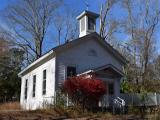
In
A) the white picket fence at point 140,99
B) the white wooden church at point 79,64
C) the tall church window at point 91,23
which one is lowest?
the white picket fence at point 140,99

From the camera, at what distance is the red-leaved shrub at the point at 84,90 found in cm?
1988

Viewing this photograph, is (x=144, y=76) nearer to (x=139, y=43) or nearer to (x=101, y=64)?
(x=139, y=43)

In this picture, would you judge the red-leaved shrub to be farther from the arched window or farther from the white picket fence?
the white picket fence

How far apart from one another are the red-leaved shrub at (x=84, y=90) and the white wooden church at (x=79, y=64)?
2360mm

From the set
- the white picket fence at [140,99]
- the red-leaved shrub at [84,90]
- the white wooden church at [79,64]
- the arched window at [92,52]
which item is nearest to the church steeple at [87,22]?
the white wooden church at [79,64]

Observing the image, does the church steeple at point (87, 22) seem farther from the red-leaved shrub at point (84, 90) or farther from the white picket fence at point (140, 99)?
the red-leaved shrub at point (84, 90)

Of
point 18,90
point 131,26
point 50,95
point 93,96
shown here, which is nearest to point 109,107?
point 93,96

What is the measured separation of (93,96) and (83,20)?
9.66m

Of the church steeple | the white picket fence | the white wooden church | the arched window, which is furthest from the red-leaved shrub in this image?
the church steeple

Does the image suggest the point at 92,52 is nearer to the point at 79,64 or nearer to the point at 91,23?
the point at 79,64

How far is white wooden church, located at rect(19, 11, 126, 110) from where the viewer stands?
75.8ft

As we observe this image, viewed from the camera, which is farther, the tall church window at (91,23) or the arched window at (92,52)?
the tall church window at (91,23)

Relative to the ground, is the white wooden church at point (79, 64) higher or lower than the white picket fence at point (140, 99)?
higher

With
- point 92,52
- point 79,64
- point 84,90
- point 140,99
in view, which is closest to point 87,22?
point 92,52
